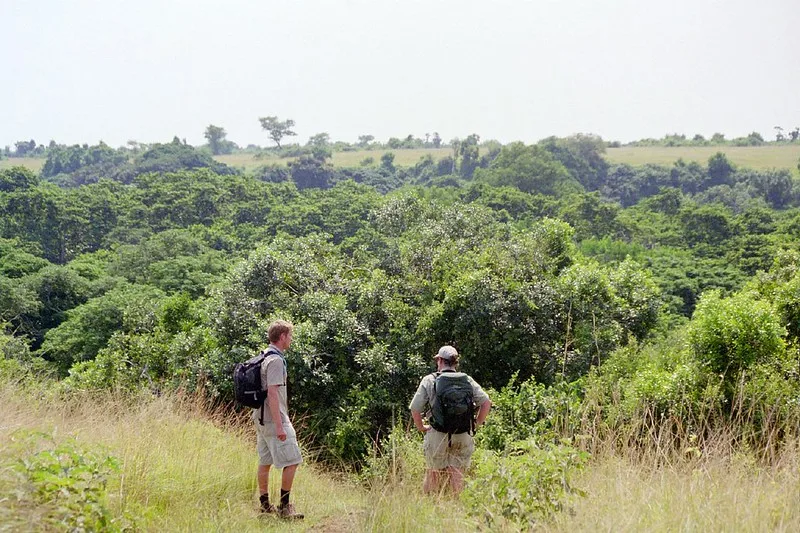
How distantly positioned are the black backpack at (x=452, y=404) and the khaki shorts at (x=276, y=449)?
1180 mm

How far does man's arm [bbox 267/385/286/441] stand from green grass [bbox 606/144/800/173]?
298 feet

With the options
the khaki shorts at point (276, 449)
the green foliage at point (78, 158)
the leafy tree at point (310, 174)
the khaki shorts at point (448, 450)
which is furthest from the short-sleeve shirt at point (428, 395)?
the green foliage at point (78, 158)

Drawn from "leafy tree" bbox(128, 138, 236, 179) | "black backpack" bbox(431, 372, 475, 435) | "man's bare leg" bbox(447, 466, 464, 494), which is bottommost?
"man's bare leg" bbox(447, 466, 464, 494)

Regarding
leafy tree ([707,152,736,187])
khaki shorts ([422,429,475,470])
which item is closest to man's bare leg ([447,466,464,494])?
khaki shorts ([422,429,475,470])

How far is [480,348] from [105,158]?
102699 mm

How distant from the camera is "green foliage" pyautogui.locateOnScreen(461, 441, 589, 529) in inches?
130

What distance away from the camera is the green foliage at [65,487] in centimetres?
288

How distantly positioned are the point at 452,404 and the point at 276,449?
141 centimetres

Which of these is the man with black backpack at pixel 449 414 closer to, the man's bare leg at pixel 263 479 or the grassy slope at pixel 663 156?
the man's bare leg at pixel 263 479

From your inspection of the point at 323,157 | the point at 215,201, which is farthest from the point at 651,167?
the point at 215,201

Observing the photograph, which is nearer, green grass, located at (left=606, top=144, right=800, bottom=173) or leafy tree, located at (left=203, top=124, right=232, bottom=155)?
green grass, located at (left=606, top=144, right=800, bottom=173)

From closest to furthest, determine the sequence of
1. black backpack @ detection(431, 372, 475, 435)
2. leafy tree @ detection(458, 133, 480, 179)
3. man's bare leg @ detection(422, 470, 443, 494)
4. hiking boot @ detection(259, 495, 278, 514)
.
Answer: man's bare leg @ detection(422, 470, 443, 494) < hiking boot @ detection(259, 495, 278, 514) < black backpack @ detection(431, 372, 475, 435) < leafy tree @ detection(458, 133, 480, 179)

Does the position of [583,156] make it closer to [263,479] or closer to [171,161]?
[171,161]

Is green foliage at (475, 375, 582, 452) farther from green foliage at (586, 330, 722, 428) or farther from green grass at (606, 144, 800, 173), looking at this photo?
green grass at (606, 144, 800, 173)
